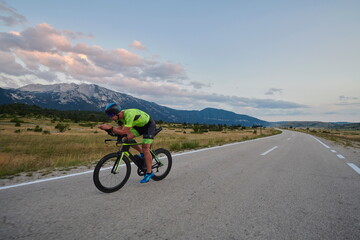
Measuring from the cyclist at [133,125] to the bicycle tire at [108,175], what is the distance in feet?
1.57

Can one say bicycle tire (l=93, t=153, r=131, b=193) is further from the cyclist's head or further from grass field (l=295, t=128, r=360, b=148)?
grass field (l=295, t=128, r=360, b=148)

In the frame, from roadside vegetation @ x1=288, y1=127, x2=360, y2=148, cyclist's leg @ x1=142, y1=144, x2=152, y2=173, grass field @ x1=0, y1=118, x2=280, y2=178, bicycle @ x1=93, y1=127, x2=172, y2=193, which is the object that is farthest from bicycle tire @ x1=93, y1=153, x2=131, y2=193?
roadside vegetation @ x1=288, y1=127, x2=360, y2=148

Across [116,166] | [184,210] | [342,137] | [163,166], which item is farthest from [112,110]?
[342,137]

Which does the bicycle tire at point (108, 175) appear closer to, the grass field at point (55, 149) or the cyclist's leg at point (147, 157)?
the cyclist's leg at point (147, 157)

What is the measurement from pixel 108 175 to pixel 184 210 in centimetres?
176

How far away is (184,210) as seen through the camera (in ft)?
10.1

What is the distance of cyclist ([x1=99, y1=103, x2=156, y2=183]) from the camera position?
391 cm

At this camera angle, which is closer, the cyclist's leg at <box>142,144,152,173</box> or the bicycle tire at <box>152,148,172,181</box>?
the cyclist's leg at <box>142,144,152,173</box>

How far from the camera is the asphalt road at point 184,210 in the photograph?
245 cm

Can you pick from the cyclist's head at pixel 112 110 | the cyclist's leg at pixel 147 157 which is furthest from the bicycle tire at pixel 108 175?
the cyclist's head at pixel 112 110

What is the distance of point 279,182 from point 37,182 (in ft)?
18.5

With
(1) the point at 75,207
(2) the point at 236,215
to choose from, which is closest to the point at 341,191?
(2) the point at 236,215

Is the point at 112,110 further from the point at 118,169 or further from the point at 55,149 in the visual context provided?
the point at 55,149

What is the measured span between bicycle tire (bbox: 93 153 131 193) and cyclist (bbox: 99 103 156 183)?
48cm
